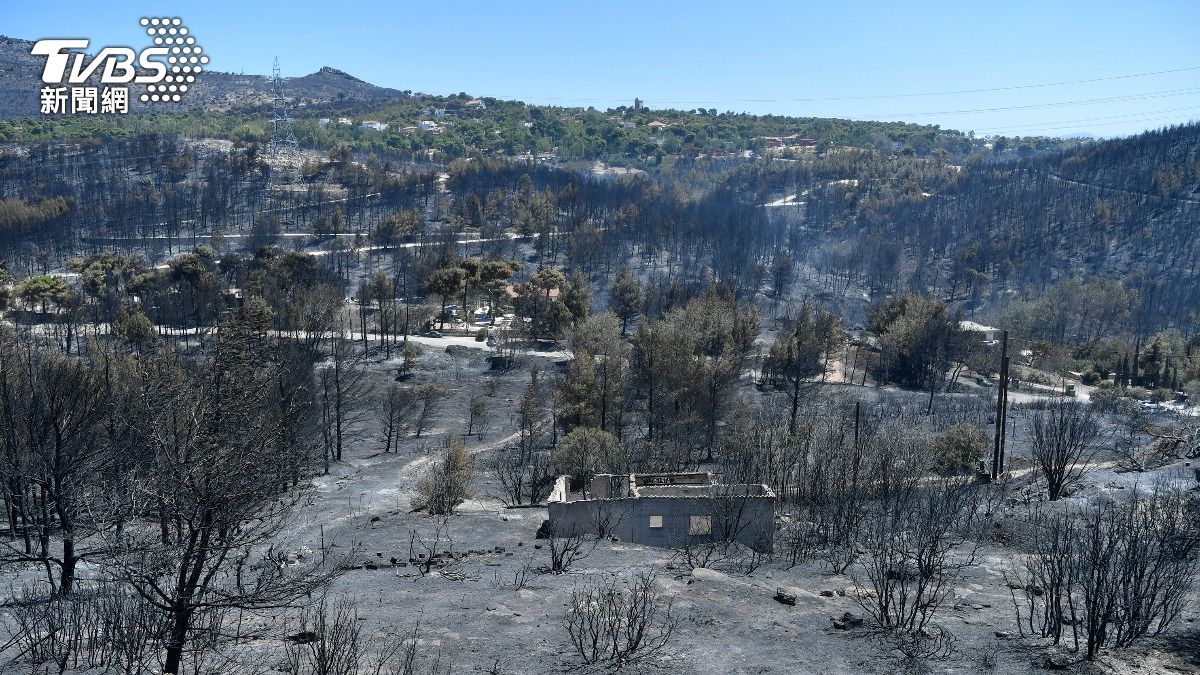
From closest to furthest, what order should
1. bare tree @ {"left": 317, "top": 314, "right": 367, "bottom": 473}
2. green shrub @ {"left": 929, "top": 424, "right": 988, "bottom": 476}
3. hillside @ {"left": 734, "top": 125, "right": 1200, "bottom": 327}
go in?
1. green shrub @ {"left": 929, "top": 424, "right": 988, "bottom": 476}
2. bare tree @ {"left": 317, "top": 314, "right": 367, "bottom": 473}
3. hillside @ {"left": 734, "top": 125, "right": 1200, "bottom": 327}

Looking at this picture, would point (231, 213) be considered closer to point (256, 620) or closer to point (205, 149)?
point (205, 149)

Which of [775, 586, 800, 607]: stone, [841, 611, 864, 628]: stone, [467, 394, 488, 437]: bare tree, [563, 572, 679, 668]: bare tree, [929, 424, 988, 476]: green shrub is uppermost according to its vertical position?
[563, 572, 679, 668]: bare tree

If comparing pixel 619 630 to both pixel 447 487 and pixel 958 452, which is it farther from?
pixel 958 452

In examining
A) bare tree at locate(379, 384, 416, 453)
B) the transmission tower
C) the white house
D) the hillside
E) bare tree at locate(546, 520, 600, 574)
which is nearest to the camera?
bare tree at locate(546, 520, 600, 574)

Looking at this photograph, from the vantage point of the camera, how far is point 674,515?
2453cm

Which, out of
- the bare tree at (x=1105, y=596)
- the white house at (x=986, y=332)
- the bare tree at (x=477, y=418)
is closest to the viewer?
the bare tree at (x=1105, y=596)

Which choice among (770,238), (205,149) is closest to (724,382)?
(770,238)

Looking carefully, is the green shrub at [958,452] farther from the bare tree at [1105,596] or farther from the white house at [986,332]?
the white house at [986,332]

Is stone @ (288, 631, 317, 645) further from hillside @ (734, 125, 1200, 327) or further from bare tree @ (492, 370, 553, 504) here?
hillside @ (734, 125, 1200, 327)

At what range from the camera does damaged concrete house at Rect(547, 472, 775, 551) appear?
23531 mm

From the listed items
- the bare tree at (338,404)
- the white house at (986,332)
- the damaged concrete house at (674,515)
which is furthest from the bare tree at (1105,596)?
the white house at (986,332)

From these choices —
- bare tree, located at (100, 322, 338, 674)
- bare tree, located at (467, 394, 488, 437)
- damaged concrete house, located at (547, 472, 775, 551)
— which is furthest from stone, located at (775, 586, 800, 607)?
bare tree, located at (467, 394, 488, 437)

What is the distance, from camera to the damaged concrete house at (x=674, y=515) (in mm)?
23531

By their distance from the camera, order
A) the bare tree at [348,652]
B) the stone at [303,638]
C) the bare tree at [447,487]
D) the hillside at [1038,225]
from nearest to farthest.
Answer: the bare tree at [348,652] < the stone at [303,638] < the bare tree at [447,487] < the hillside at [1038,225]
